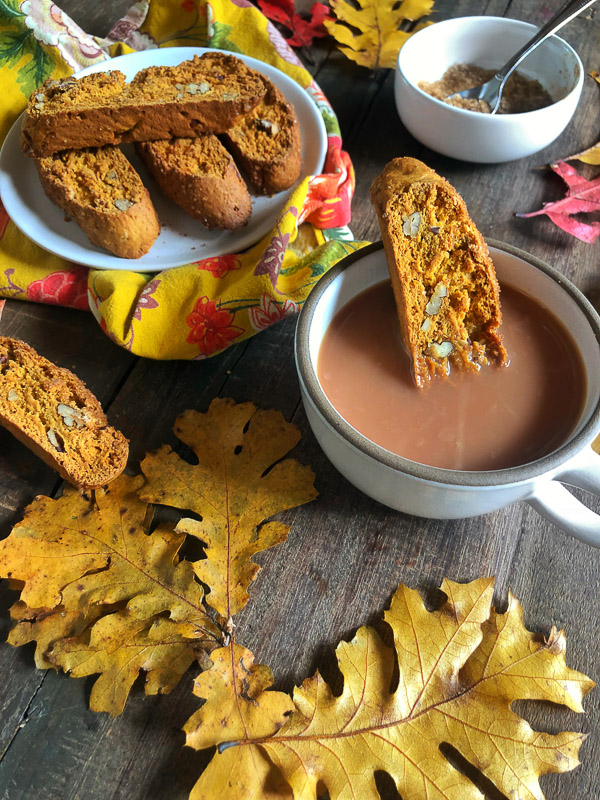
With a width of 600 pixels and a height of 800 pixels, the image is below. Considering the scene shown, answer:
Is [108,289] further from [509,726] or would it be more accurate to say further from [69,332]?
[509,726]

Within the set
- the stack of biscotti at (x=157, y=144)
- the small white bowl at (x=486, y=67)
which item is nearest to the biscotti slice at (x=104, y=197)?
the stack of biscotti at (x=157, y=144)

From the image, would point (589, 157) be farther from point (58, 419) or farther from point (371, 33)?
point (58, 419)

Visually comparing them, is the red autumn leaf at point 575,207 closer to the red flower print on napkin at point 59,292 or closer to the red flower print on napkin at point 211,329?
the red flower print on napkin at point 211,329

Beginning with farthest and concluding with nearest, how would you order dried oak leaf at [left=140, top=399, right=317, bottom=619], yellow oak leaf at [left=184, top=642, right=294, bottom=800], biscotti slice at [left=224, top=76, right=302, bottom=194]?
1. biscotti slice at [left=224, top=76, right=302, bottom=194]
2. dried oak leaf at [left=140, top=399, right=317, bottom=619]
3. yellow oak leaf at [left=184, top=642, right=294, bottom=800]

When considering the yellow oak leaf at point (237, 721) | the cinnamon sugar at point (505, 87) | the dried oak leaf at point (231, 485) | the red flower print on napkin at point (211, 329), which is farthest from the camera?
the cinnamon sugar at point (505, 87)

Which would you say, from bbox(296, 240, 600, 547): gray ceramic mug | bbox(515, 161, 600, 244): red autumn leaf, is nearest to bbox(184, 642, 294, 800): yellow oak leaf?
bbox(296, 240, 600, 547): gray ceramic mug

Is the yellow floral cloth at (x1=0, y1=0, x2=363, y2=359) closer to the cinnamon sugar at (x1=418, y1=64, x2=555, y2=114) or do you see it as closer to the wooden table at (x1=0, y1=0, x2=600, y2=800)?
the wooden table at (x1=0, y1=0, x2=600, y2=800)
